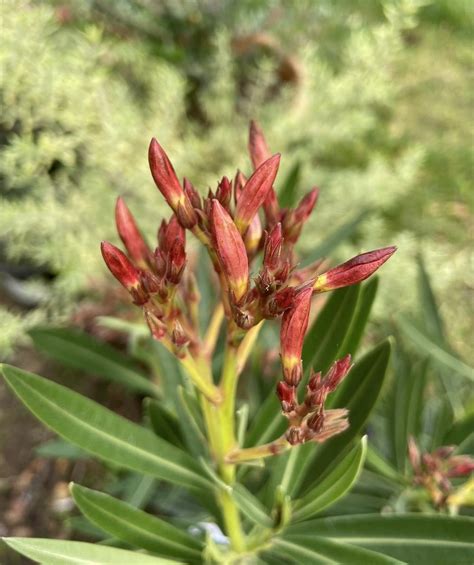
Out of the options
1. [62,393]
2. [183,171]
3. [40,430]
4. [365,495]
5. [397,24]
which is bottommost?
[365,495]

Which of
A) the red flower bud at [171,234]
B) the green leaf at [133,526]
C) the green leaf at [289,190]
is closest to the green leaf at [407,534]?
the green leaf at [133,526]

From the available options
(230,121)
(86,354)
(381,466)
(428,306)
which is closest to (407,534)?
(381,466)

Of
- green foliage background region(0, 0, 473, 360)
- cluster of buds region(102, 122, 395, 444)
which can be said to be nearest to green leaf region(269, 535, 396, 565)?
cluster of buds region(102, 122, 395, 444)

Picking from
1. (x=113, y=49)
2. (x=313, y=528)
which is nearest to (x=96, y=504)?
(x=313, y=528)

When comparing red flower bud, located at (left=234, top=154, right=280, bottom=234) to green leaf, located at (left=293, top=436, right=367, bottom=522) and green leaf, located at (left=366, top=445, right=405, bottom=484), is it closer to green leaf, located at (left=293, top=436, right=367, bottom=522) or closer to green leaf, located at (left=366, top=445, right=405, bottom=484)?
green leaf, located at (left=293, top=436, right=367, bottom=522)

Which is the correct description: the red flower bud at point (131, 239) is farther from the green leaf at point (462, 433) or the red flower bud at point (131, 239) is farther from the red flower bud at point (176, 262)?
the green leaf at point (462, 433)

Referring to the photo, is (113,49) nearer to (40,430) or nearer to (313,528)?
(40,430)

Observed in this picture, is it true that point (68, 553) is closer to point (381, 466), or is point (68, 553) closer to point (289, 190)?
point (381, 466)
